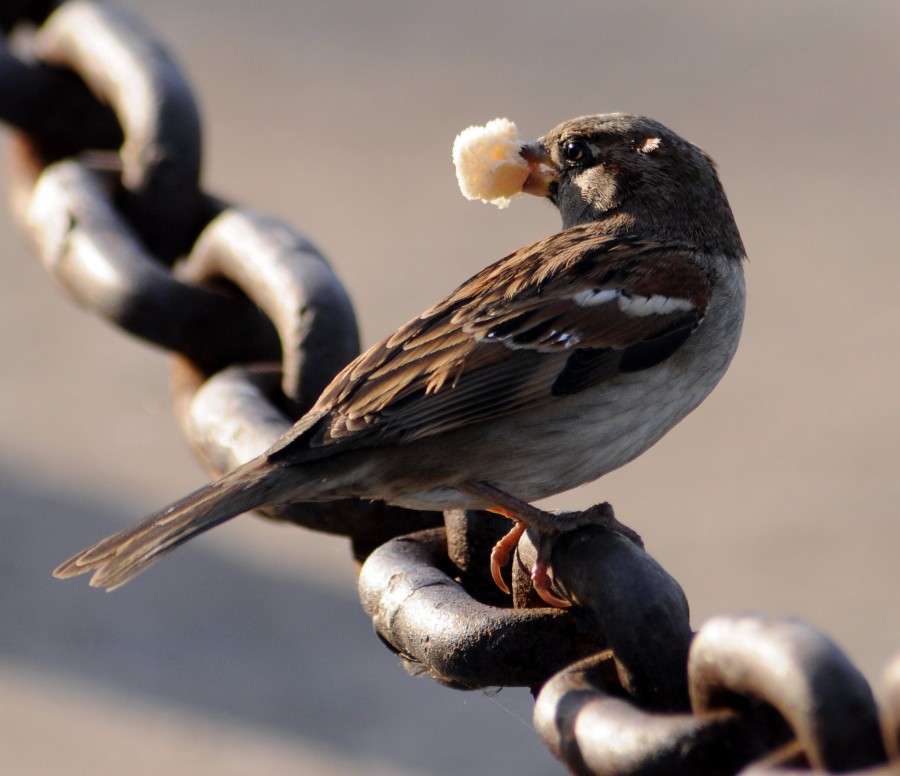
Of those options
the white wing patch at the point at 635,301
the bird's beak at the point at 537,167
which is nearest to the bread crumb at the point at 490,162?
the bird's beak at the point at 537,167

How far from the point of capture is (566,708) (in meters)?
1.50

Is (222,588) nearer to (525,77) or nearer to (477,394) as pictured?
(477,394)

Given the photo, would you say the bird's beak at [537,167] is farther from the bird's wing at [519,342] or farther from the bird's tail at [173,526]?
the bird's tail at [173,526]

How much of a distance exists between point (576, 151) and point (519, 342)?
0.56 metres

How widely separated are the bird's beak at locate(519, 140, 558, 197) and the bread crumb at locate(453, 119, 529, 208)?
0.09 ft

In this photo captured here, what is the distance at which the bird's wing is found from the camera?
2.28m

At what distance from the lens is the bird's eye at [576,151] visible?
2826 mm

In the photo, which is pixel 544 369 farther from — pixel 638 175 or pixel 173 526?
pixel 173 526

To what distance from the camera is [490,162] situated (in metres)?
2.70

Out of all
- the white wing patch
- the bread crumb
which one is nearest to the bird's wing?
the white wing patch

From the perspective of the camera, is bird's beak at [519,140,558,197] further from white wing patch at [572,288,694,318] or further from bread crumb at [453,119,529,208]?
white wing patch at [572,288,694,318]

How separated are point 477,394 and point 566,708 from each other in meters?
0.94

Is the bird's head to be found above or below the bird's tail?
above

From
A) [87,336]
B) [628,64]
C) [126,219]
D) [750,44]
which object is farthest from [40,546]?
[750,44]
